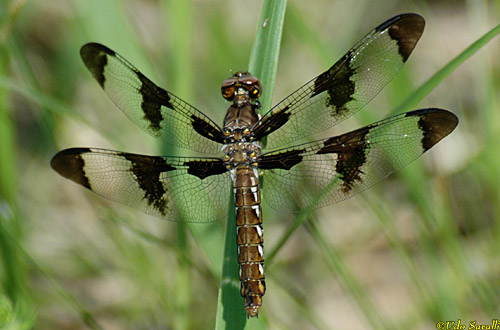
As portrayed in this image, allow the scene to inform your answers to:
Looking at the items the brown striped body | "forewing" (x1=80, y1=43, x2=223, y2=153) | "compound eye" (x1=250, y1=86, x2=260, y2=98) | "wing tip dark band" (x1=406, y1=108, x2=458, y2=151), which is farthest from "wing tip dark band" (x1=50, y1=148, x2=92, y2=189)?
"wing tip dark band" (x1=406, y1=108, x2=458, y2=151)

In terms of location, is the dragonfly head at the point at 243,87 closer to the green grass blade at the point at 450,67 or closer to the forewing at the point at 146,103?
the forewing at the point at 146,103

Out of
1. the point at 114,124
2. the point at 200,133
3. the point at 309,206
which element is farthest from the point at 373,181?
the point at 114,124

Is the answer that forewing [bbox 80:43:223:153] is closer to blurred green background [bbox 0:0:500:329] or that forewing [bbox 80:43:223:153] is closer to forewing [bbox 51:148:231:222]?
forewing [bbox 51:148:231:222]

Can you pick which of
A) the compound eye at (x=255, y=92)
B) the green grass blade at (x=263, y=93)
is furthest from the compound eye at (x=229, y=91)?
the green grass blade at (x=263, y=93)

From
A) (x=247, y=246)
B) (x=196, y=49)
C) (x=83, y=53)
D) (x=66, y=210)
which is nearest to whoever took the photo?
(x=247, y=246)

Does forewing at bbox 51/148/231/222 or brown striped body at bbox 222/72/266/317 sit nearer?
brown striped body at bbox 222/72/266/317

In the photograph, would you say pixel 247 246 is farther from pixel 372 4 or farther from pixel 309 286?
pixel 372 4
